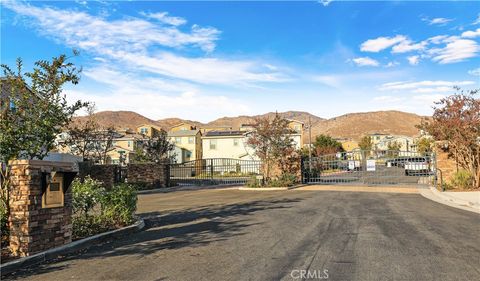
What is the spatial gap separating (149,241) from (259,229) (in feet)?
8.77

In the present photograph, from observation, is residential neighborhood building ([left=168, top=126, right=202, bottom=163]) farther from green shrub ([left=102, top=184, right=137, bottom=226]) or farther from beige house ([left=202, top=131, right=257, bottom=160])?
Answer: green shrub ([left=102, top=184, right=137, bottom=226])

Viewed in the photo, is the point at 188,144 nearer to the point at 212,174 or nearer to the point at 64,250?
the point at 212,174

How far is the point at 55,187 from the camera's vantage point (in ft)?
25.3

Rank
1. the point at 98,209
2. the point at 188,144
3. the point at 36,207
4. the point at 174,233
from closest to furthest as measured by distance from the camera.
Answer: the point at 36,207, the point at 174,233, the point at 98,209, the point at 188,144

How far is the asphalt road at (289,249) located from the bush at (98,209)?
2.49ft

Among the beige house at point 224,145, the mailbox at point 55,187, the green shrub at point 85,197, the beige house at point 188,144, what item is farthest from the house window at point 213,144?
the mailbox at point 55,187

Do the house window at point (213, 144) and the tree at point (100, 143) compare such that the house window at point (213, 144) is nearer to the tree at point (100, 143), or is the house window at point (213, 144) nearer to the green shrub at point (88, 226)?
the tree at point (100, 143)

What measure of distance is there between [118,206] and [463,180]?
16902 mm

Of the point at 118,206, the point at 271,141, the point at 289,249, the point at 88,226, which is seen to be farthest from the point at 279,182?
the point at 289,249

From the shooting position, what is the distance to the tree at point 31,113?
7727mm

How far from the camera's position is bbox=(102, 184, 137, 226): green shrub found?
10.1 m

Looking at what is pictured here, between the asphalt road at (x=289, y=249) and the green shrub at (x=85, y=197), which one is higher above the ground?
the green shrub at (x=85, y=197)

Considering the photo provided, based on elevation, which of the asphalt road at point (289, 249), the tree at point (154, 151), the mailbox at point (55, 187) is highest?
the tree at point (154, 151)

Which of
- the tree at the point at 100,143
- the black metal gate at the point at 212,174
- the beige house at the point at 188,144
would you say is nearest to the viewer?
the black metal gate at the point at 212,174
